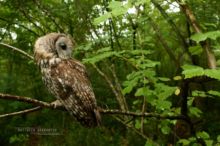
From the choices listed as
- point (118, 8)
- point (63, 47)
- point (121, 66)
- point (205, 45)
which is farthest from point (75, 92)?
point (121, 66)

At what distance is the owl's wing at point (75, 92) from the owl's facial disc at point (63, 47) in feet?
0.19

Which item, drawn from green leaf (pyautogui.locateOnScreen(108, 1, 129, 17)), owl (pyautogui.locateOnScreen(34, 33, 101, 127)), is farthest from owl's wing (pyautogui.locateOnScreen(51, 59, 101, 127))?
green leaf (pyautogui.locateOnScreen(108, 1, 129, 17))

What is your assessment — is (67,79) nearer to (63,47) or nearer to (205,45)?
(63,47)

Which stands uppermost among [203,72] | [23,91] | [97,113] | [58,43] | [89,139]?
[58,43]

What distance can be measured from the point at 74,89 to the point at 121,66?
5716mm

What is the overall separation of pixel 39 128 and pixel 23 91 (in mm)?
1250

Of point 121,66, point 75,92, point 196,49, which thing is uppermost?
point 196,49

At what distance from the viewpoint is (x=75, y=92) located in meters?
2.66

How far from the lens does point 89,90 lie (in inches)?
105

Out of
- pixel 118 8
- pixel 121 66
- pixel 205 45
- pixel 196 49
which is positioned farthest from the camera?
pixel 121 66

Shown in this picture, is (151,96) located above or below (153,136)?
above

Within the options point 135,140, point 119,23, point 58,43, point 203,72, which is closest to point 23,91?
point 135,140

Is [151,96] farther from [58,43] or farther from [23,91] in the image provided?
[23,91]

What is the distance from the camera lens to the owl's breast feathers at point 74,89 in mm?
2631
